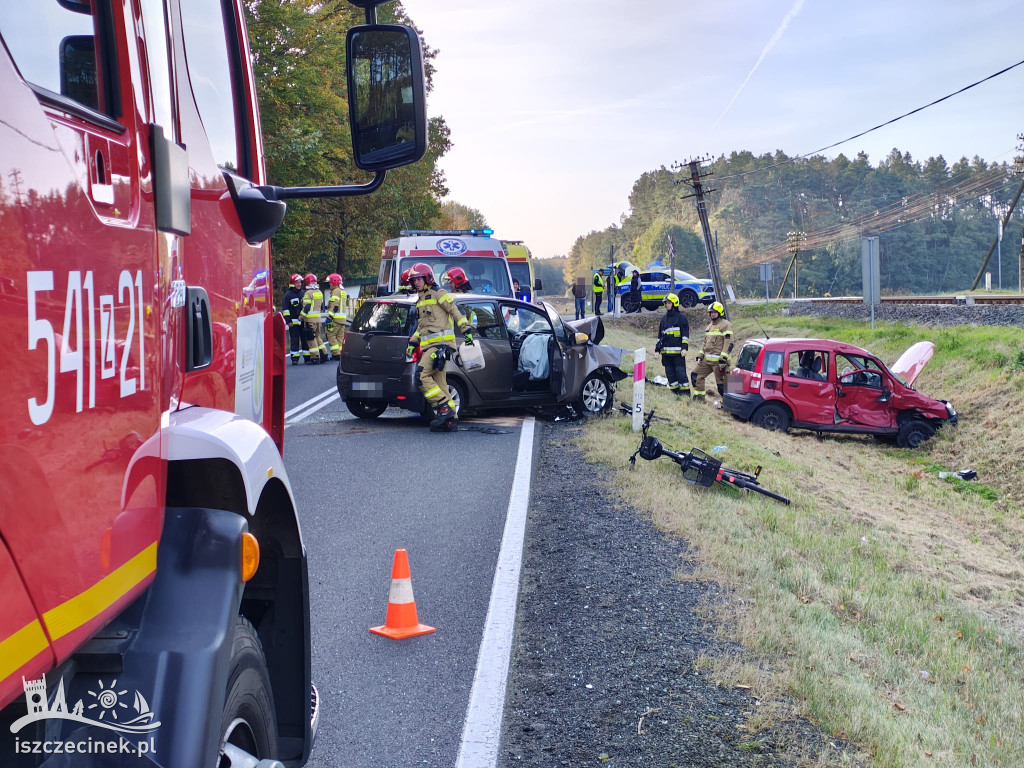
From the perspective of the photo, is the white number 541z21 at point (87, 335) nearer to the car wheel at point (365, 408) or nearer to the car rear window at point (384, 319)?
the car rear window at point (384, 319)

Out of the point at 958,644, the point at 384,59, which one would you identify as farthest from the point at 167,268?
the point at 958,644

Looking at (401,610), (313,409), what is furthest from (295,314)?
(401,610)

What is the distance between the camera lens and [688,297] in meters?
44.1

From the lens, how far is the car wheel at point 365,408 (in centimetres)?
1372

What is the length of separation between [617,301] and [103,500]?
44.5 m

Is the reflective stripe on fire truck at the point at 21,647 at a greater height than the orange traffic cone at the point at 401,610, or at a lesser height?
greater

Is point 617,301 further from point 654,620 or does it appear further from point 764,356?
point 654,620

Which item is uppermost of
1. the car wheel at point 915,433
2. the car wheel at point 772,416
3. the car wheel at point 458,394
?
the car wheel at point 458,394

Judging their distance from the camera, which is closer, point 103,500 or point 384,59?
point 103,500

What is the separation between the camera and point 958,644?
614cm

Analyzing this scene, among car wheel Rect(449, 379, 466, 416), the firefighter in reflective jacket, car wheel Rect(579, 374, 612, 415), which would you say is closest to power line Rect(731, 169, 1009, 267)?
the firefighter in reflective jacket

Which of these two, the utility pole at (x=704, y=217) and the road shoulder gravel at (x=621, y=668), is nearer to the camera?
the road shoulder gravel at (x=621, y=668)

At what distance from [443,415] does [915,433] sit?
9506 millimetres

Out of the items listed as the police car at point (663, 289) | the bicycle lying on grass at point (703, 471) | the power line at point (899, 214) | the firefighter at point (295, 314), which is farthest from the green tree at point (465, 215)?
the bicycle lying on grass at point (703, 471)
